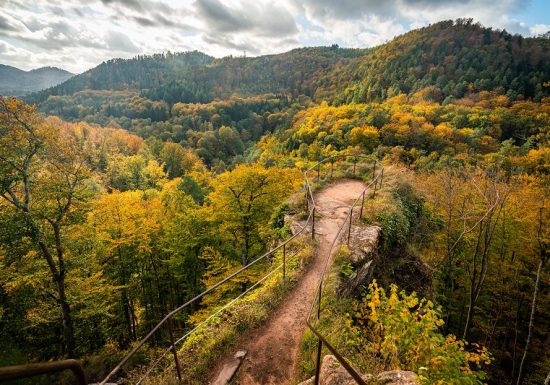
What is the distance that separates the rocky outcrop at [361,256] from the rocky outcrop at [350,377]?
10.7ft

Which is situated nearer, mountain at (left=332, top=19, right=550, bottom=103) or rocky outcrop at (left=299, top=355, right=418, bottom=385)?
rocky outcrop at (left=299, top=355, right=418, bottom=385)

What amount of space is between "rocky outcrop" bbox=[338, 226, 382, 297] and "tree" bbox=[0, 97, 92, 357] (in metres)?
12.0

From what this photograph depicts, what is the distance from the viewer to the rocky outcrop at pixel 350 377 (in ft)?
13.3

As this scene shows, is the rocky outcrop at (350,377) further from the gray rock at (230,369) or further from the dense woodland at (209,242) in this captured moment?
the gray rock at (230,369)

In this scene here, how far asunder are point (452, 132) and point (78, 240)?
52879 millimetres

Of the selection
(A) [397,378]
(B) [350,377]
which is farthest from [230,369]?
(A) [397,378]

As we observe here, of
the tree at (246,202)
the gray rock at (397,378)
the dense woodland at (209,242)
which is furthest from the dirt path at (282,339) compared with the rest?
the tree at (246,202)

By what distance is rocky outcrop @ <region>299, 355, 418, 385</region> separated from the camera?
13.3 feet

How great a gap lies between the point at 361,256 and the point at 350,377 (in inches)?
201

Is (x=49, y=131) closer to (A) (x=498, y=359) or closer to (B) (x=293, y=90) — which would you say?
(A) (x=498, y=359)

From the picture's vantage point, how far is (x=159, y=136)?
10588cm

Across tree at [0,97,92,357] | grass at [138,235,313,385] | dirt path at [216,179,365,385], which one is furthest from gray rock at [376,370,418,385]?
tree at [0,97,92,357]

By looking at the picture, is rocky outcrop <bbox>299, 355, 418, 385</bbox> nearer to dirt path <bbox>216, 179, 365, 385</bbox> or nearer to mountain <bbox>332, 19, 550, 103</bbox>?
dirt path <bbox>216, 179, 365, 385</bbox>

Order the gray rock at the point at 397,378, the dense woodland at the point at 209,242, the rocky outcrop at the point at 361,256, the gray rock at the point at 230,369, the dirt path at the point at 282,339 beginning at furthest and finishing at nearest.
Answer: the dense woodland at the point at 209,242
the rocky outcrop at the point at 361,256
the dirt path at the point at 282,339
the gray rock at the point at 230,369
the gray rock at the point at 397,378
